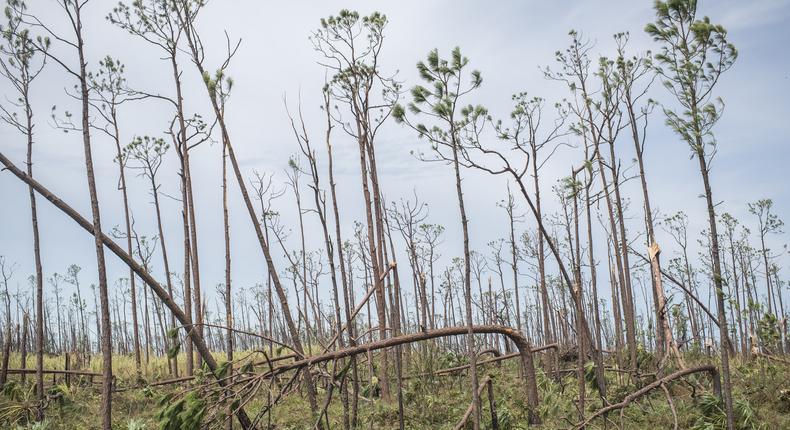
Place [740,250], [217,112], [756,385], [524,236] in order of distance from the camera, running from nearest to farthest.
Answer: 1. [217,112]
2. [756,385]
3. [524,236]
4. [740,250]

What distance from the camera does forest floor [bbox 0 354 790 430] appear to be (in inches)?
326

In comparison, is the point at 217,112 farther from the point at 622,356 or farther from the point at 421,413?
the point at 622,356

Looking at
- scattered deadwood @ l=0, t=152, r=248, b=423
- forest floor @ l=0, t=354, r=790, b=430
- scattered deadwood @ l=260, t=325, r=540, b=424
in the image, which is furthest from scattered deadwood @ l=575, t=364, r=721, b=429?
scattered deadwood @ l=0, t=152, r=248, b=423

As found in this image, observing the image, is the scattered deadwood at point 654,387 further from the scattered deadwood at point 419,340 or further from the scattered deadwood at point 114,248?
the scattered deadwood at point 114,248

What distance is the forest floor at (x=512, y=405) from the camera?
27.2 ft

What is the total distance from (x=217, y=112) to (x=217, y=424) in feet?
13.7

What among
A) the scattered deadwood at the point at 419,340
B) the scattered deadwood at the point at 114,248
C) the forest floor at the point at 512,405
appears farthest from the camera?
the forest floor at the point at 512,405

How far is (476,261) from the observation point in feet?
101

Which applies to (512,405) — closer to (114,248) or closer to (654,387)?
(654,387)

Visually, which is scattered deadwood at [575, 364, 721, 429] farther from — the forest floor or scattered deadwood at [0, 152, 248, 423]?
scattered deadwood at [0, 152, 248, 423]

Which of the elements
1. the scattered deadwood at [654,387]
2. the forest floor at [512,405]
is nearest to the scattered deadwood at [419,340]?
the forest floor at [512,405]

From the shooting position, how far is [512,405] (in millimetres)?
10148

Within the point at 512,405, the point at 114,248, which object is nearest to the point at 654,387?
the point at 512,405

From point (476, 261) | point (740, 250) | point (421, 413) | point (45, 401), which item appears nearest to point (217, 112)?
point (421, 413)
